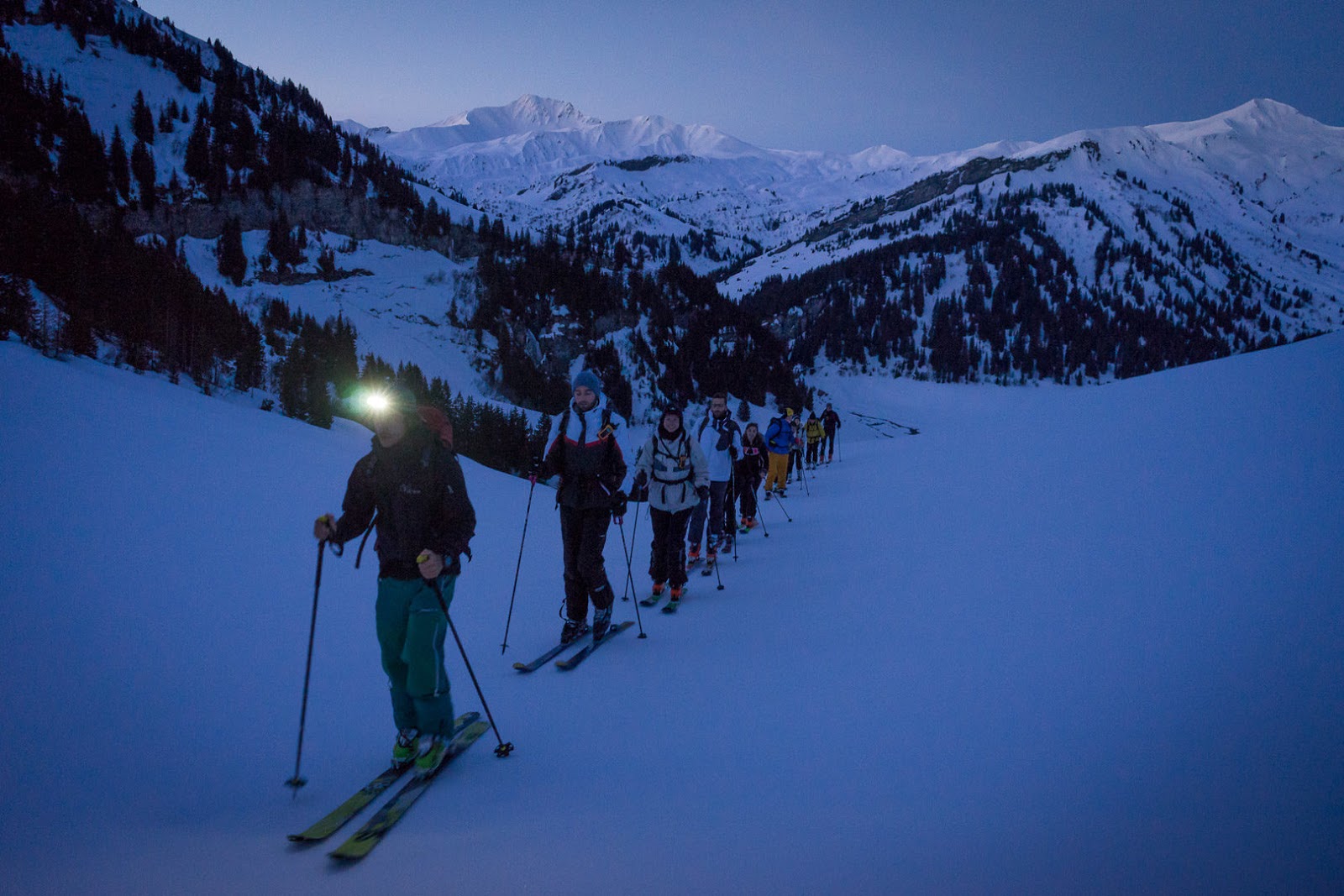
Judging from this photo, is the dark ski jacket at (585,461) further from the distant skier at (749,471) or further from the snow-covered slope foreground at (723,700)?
the distant skier at (749,471)

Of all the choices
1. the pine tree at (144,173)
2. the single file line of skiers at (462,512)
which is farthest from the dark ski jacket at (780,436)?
the pine tree at (144,173)

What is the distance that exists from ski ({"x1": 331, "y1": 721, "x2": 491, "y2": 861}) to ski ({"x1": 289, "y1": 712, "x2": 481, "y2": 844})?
0.09 metres

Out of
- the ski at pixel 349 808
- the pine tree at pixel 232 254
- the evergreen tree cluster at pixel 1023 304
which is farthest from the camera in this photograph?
the evergreen tree cluster at pixel 1023 304

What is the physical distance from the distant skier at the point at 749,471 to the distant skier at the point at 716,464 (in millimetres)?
1160

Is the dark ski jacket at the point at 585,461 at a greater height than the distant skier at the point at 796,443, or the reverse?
the dark ski jacket at the point at 585,461

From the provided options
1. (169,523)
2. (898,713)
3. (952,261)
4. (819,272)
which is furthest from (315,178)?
(952,261)

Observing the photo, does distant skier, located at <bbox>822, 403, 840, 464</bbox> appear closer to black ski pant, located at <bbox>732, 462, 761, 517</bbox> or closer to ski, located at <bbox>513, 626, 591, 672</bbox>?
black ski pant, located at <bbox>732, 462, 761, 517</bbox>

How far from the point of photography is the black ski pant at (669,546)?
22.4ft

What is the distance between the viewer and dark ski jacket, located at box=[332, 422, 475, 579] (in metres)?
3.34

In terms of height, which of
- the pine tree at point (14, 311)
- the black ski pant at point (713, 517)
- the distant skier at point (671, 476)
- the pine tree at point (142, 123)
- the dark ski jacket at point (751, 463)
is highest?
the pine tree at point (142, 123)

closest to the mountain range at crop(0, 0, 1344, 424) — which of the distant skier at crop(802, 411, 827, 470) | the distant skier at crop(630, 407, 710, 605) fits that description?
the distant skier at crop(630, 407, 710, 605)

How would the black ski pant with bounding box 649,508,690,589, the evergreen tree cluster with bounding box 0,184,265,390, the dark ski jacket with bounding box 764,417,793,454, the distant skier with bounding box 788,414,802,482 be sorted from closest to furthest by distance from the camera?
the black ski pant with bounding box 649,508,690,589, the dark ski jacket with bounding box 764,417,793,454, the distant skier with bounding box 788,414,802,482, the evergreen tree cluster with bounding box 0,184,265,390

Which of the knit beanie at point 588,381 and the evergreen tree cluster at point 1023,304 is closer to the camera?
the knit beanie at point 588,381

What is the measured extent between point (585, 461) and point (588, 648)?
171 centimetres
